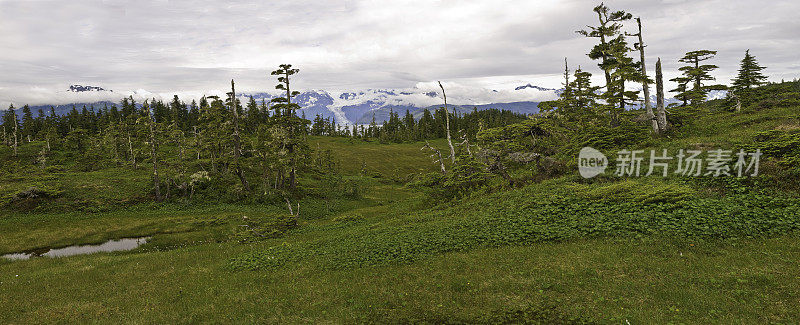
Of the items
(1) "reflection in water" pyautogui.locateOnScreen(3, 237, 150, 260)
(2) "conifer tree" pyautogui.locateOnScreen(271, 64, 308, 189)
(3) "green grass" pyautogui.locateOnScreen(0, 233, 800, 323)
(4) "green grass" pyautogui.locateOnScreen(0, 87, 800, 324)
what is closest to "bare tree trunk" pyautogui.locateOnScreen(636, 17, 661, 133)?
(4) "green grass" pyautogui.locateOnScreen(0, 87, 800, 324)

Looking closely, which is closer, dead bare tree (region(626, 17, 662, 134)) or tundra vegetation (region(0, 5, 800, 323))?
tundra vegetation (region(0, 5, 800, 323))

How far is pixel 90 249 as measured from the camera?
2638 cm

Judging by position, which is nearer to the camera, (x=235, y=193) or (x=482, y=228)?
(x=482, y=228)

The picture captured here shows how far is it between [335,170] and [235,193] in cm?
4158

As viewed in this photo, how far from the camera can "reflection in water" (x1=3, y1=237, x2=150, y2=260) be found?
2462cm

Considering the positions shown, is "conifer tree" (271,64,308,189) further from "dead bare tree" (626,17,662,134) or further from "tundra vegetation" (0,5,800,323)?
"dead bare tree" (626,17,662,134)

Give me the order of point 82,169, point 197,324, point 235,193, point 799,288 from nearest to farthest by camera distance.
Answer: point 799,288
point 197,324
point 235,193
point 82,169

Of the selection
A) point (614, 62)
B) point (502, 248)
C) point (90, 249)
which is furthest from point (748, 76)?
point (90, 249)

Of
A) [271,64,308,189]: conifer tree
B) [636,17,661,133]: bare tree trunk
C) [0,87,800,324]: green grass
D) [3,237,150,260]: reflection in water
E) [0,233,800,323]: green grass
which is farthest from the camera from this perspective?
[271,64,308,189]: conifer tree

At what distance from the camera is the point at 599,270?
10.6 meters

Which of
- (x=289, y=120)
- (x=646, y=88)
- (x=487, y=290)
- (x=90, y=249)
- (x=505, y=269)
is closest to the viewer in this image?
(x=487, y=290)

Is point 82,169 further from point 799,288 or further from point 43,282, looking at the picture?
point 799,288

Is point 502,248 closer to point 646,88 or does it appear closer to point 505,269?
point 505,269

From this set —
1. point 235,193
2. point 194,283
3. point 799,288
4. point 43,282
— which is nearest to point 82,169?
point 235,193
